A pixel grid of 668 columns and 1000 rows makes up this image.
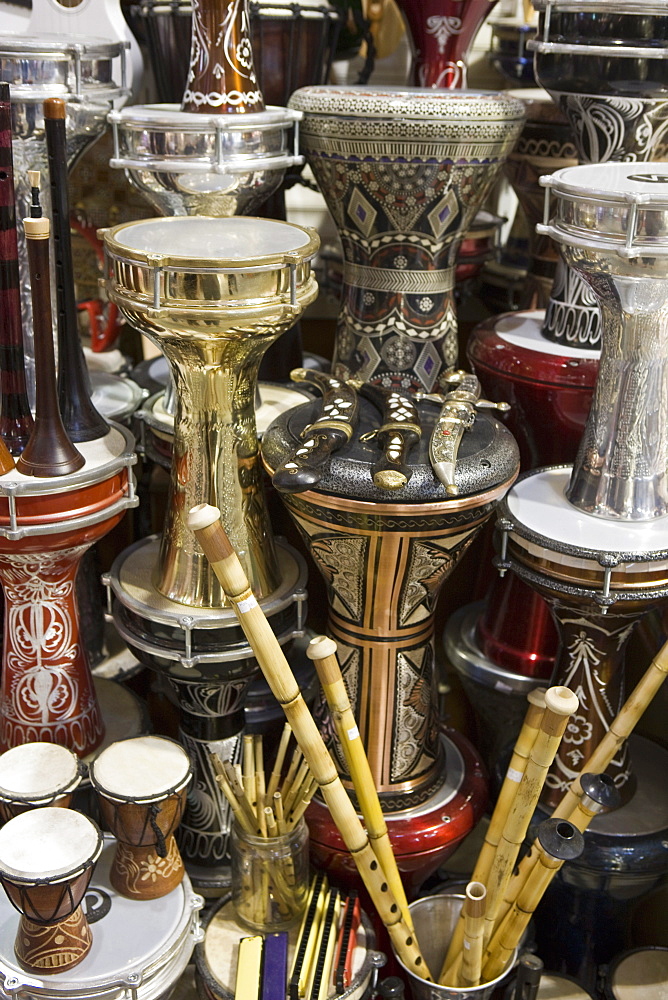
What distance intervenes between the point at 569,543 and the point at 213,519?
0.64 meters

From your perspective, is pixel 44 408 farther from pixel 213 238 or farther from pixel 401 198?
pixel 401 198

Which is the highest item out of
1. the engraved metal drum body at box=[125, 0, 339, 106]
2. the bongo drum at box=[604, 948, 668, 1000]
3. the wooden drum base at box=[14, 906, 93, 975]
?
the engraved metal drum body at box=[125, 0, 339, 106]

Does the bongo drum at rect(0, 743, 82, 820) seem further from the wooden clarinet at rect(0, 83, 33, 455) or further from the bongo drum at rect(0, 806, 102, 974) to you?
the wooden clarinet at rect(0, 83, 33, 455)

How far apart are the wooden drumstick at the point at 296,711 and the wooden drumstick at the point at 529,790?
14 centimetres

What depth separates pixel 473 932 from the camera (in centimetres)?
143

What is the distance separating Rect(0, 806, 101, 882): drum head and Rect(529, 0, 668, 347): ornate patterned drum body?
131cm

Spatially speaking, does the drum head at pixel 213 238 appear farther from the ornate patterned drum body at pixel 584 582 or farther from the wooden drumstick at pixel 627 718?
the wooden drumstick at pixel 627 718

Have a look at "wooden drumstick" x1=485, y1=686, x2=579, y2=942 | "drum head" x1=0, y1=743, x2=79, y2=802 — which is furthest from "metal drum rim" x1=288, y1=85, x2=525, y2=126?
"drum head" x1=0, y1=743, x2=79, y2=802

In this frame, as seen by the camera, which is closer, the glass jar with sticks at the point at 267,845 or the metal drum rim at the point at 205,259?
the metal drum rim at the point at 205,259

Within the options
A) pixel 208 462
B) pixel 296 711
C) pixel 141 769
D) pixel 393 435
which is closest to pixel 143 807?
pixel 141 769

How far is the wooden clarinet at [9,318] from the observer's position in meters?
1.59

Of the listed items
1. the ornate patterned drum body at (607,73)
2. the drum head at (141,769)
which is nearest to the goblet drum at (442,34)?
the ornate patterned drum body at (607,73)

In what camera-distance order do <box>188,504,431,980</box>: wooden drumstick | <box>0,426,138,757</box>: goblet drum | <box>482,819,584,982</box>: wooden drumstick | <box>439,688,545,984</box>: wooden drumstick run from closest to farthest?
<box>188,504,431,980</box>: wooden drumstick
<box>482,819,584,982</box>: wooden drumstick
<box>439,688,545,984</box>: wooden drumstick
<box>0,426,138,757</box>: goblet drum

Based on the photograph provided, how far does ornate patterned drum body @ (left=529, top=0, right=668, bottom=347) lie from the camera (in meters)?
1.75
